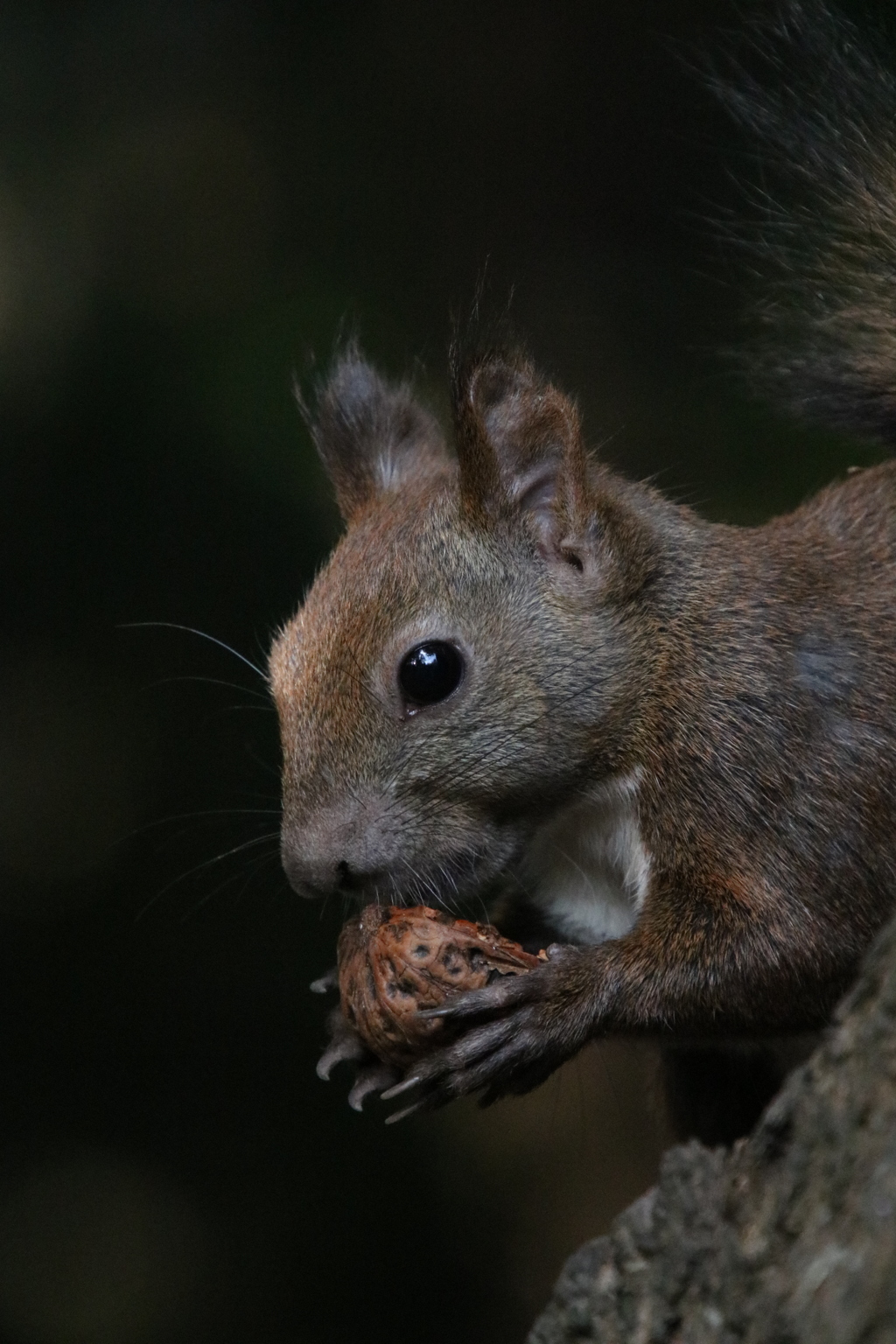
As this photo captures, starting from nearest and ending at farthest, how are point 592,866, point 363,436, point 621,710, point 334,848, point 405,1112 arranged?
point 405,1112, point 334,848, point 621,710, point 592,866, point 363,436

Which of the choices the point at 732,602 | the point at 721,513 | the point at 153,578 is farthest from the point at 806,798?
the point at 153,578

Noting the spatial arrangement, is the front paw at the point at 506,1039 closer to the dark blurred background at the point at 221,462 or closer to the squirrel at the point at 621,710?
the squirrel at the point at 621,710

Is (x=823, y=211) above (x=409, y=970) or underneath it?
above

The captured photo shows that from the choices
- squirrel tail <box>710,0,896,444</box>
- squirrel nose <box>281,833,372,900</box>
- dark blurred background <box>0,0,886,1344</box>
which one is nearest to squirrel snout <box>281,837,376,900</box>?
squirrel nose <box>281,833,372,900</box>

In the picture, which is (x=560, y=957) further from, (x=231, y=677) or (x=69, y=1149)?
(x=69, y=1149)

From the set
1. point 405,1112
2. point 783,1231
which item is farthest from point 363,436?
point 783,1231

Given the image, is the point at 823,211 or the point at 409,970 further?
the point at 823,211

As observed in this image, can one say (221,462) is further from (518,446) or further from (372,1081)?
(372,1081)
